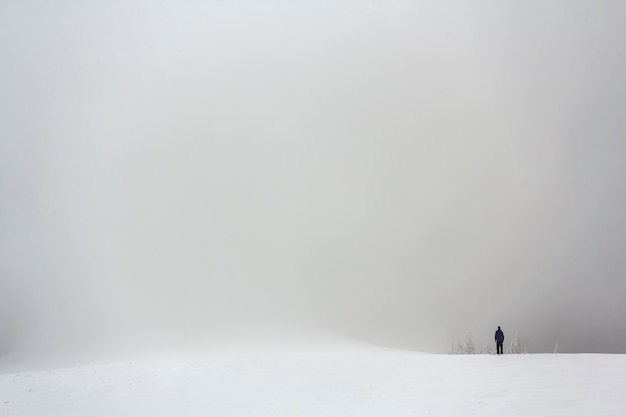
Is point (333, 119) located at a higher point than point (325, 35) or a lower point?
lower

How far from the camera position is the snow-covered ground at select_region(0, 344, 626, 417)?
862cm

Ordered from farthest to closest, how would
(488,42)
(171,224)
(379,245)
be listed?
1. (488,42)
2. (379,245)
3. (171,224)

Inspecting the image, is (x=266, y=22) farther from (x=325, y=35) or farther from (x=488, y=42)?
(x=488, y=42)

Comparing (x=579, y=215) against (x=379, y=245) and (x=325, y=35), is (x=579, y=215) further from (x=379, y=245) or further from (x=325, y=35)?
(x=325, y=35)

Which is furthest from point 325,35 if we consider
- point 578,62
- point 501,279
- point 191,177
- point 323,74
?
point 501,279

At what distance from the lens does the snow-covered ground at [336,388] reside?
8.62 metres

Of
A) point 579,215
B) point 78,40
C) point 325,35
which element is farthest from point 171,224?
point 579,215

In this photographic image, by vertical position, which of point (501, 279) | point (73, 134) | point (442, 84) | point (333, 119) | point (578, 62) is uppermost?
point (578, 62)

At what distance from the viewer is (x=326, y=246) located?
58.7m

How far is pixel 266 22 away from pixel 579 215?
156 feet

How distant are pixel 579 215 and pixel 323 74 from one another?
117 ft

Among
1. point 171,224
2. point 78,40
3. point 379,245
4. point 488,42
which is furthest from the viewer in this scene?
point 488,42

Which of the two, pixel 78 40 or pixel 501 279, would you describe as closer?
Answer: pixel 501 279

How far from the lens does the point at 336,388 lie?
10781mm
